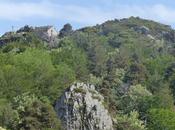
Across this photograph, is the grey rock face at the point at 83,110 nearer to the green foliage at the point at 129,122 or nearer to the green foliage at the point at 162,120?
the green foliage at the point at 129,122

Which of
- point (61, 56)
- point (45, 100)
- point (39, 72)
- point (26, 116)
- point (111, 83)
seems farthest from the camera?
point (61, 56)

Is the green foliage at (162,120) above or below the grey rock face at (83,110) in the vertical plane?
below

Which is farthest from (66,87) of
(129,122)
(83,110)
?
(83,110)

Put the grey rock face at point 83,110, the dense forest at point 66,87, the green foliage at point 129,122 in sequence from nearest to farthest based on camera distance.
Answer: the dense forest at point 66,87 < the grey rock face at point 83,110 < the green foliage at point 129,122

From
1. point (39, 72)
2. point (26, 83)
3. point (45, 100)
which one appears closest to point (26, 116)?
point (45, 100)

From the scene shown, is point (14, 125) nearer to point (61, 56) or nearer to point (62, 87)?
point (62, 87)

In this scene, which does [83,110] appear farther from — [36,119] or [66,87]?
[66,87]

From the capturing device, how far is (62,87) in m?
133

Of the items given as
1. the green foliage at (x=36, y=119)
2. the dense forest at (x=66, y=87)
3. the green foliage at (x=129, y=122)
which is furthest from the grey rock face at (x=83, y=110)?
the green foliage at (x=36, y=119)

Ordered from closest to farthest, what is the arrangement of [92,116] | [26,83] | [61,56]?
[92,116] → [26,83] → [61,56]

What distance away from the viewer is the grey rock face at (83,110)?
10769cm

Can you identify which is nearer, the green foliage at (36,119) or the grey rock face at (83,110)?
the green foliage at (36,119)

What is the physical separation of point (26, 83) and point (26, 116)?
37.5m

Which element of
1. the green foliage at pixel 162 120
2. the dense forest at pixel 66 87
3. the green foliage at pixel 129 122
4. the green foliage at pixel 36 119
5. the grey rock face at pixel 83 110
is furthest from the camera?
the green foliage at pixel 162 120
